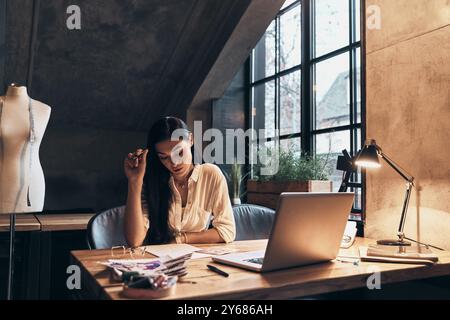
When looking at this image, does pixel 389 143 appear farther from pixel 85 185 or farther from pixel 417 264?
pixel 85 185

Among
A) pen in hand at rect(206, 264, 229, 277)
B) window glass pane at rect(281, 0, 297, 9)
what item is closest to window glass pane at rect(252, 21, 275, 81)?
window glass pane at rect(281, 0, 297, 9)

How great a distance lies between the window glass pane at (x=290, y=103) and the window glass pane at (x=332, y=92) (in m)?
0.28

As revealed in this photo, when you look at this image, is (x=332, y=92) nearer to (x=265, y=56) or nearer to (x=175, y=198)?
(x=265, y=56)

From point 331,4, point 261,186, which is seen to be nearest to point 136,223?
point 261,186

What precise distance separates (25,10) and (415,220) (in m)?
4.06

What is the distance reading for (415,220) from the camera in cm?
214

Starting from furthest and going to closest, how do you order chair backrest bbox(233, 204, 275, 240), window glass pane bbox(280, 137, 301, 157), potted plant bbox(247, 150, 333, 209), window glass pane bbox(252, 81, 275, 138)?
window glass pane bbox(252, 81, 275, 138), window glass pane bbox(280, 137, 301, 157), potted plant bbox(247, 150, 333, 209), chair backrest bbox(233, 204, 275, 240)

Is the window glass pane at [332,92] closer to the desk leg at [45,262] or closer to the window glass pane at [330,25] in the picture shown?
the window glass pane at [330,25]

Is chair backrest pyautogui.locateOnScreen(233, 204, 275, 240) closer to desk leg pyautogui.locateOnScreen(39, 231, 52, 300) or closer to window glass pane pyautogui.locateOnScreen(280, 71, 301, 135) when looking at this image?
window glass pane pyautogui.locateOnScreen(280, 71, 301, 135)

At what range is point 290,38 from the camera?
4.43 metres

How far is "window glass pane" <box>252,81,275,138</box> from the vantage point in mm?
4746

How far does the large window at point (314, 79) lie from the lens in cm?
349

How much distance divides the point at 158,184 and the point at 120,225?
1.36 feet

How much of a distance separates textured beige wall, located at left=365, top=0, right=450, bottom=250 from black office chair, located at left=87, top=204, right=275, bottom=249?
89 centimetres
